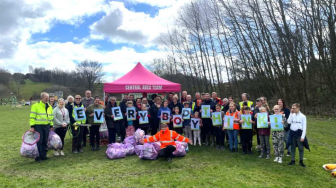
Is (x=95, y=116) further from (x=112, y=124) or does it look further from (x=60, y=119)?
(x=60, y=119)

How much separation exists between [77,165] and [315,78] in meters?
20.7

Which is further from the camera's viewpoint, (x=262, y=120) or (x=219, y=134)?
(x=219, y=134)

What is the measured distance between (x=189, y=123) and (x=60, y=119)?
479cm

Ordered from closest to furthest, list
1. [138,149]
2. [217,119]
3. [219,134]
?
[138,149] < [217,119] < [219,134]

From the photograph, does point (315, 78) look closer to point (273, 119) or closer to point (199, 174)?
point (273, 119)

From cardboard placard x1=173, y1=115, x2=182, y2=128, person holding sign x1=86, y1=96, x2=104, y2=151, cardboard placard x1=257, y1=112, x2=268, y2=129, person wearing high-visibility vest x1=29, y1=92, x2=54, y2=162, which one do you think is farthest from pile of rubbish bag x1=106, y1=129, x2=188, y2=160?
cardboard placard x1=257, y1=112, x2=268, y2=129

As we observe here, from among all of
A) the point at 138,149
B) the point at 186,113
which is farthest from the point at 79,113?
the point at 186,113

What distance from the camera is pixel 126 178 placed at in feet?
18.0

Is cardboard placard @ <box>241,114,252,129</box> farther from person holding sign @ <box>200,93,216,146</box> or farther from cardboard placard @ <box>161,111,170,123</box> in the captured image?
cardboard placard @ <box>161,111,170,123</box>

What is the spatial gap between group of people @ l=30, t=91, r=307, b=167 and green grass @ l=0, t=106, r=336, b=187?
545mm

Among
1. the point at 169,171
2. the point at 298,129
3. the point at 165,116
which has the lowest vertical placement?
the point at 169,171

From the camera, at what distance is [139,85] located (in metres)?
10.6

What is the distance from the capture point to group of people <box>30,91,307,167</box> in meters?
6.53

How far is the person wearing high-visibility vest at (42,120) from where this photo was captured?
6707 mm
